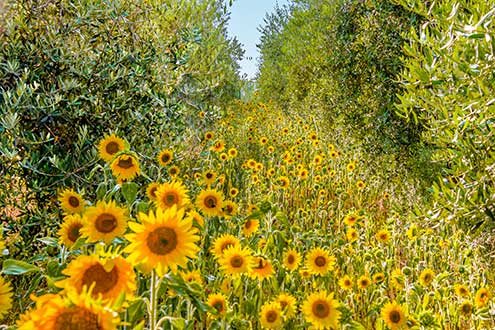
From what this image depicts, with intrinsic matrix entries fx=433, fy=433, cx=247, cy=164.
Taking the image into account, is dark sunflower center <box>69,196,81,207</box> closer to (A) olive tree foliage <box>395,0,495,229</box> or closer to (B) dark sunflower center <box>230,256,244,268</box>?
(B) dark sunflower center <box>230,256,244,268</box>

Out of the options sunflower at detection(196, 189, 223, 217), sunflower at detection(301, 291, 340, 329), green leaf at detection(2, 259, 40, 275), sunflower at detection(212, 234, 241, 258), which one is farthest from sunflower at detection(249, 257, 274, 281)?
green leaf at detection(2, 259, 40, 275)

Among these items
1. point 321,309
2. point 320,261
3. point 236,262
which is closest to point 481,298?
point 320,261

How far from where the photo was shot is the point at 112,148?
2.79 meters

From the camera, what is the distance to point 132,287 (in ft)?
3.51

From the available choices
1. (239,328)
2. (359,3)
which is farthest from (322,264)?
(359,3)

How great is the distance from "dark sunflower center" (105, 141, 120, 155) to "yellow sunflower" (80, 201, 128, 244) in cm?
116

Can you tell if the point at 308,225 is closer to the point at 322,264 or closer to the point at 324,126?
the point at 322,264

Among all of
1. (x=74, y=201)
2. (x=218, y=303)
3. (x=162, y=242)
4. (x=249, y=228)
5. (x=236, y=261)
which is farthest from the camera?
(x=249, y=228)

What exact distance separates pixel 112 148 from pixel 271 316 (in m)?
1.49

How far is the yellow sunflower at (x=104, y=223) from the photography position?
1598 mm

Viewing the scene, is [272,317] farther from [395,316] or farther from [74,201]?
[74,201]

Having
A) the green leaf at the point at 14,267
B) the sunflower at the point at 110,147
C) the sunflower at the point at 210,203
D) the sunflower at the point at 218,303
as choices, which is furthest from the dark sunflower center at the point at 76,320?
the sunflower at the point at 110,147

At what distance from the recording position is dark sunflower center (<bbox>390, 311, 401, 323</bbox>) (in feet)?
7.13

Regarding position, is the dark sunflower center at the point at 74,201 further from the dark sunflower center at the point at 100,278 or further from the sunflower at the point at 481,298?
the sunflower at the point at 481,298
